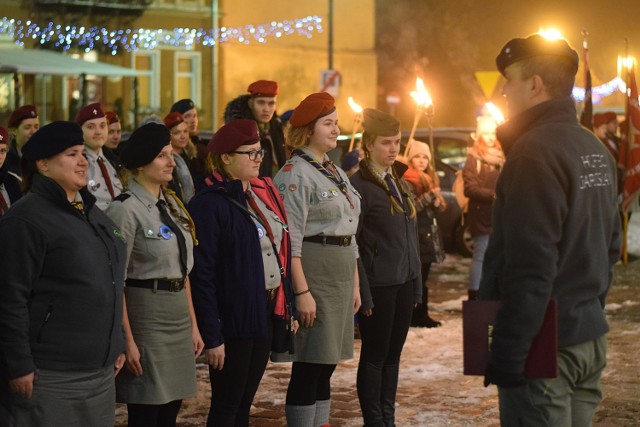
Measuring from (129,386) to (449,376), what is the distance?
396 centimetres

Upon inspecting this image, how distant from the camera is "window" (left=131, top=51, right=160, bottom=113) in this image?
41562 mm

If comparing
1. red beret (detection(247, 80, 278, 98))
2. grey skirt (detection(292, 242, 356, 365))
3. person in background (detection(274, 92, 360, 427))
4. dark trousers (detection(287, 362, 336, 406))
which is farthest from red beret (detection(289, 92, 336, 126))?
red beret (detection(247, 80, 278, 98))

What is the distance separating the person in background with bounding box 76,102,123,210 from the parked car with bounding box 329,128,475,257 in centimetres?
798

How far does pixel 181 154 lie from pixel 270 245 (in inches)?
156

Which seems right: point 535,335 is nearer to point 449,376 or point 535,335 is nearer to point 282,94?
→ point 449,376

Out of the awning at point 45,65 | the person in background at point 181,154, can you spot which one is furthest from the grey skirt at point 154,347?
the awning at point 45,65

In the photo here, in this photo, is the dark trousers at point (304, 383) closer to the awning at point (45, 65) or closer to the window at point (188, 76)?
the awning at point (45, 65)

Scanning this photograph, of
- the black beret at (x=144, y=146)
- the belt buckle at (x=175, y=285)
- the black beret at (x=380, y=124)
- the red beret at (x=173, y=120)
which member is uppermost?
the red beret at (x=173, y=120)

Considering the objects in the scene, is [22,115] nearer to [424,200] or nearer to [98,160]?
[98,160]

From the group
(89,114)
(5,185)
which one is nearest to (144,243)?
(5,185)

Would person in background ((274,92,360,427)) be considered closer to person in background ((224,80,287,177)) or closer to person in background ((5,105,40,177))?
person in background ((224,80,287,177))

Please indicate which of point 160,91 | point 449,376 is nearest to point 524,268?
point 449,376

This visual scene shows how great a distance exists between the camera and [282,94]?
42.6 metres

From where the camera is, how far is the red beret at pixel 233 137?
638 cm
